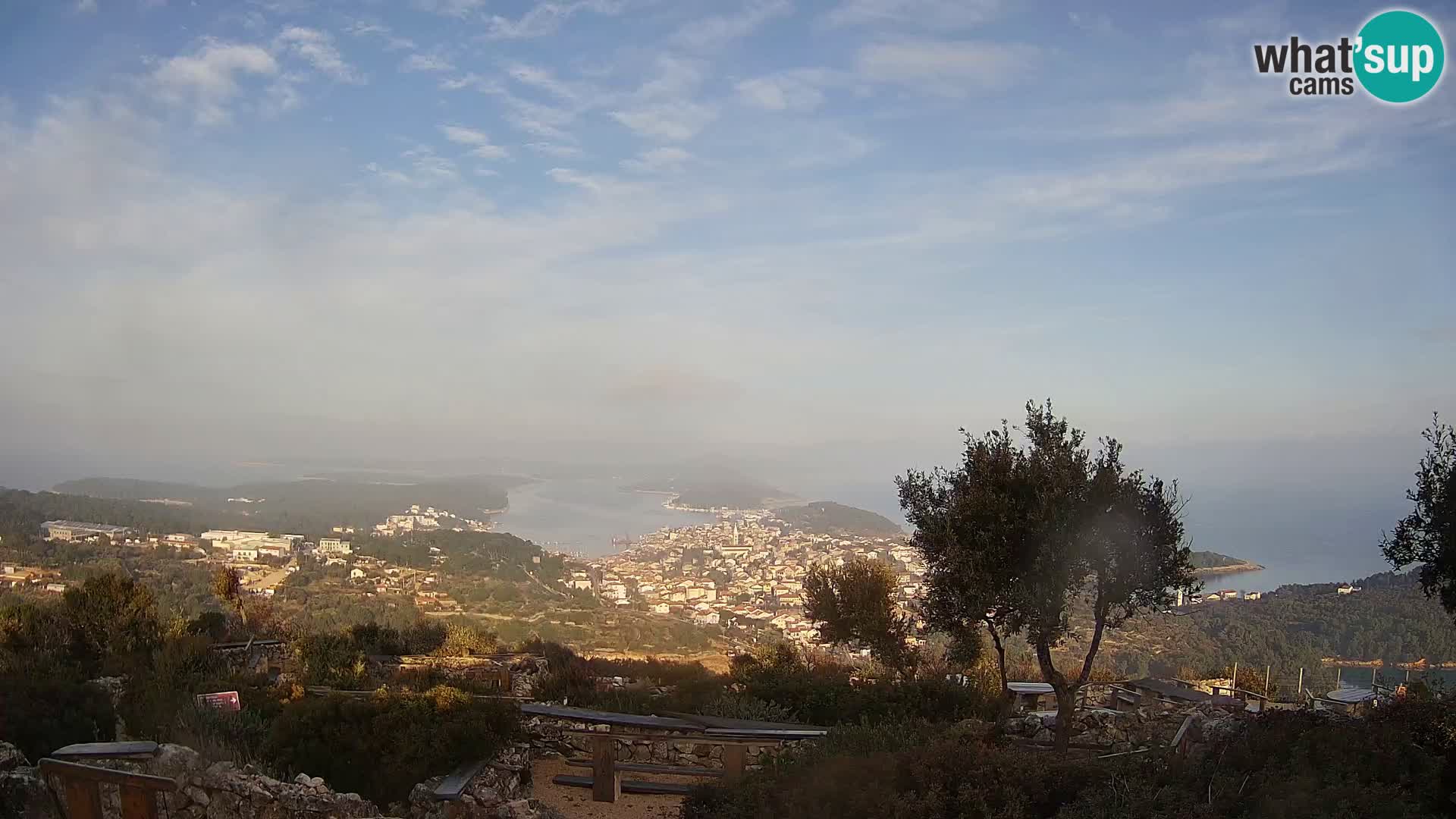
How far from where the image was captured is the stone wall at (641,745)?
9.30 m

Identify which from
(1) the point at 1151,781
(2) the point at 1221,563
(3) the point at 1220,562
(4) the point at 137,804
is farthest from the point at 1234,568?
(4) the point at 137,804

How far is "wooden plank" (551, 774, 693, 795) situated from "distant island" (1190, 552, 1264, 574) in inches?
1184

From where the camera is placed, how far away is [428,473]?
110500 millimetres

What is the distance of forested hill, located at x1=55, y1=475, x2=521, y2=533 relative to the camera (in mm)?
53656

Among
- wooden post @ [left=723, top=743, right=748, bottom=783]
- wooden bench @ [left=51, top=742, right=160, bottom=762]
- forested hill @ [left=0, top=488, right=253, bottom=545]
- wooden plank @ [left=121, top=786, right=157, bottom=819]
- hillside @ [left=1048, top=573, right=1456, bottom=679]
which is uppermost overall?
forested hill @ [left=0, top=488, right=253, bottom=545]

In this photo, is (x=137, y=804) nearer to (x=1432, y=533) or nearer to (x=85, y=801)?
(x=85, y=801)

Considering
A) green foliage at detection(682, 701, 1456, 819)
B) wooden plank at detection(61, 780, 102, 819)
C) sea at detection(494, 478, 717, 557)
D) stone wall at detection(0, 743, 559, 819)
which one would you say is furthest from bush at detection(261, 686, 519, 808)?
sea at detection(494, 478, 717, 557)

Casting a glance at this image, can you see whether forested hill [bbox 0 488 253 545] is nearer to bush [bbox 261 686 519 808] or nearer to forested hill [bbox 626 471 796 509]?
bush [bbox 261 686 519 808]

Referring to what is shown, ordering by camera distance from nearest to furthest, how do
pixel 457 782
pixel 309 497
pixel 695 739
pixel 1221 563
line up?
pixel 457 782 < pixel 695 739 < pixel 1221 563 < pixel 309 497

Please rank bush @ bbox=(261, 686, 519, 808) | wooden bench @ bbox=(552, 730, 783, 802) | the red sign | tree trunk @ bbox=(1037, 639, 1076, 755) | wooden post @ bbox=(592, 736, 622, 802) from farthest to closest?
the red sign
tree trunk @ bbox=(1037, 639, 1076, 755)
wooden post @ bbox=(592, 736, 622, 802)
wooden bench @ bbox=(552, 730, 783, 802)
bush @ bbox=(261, 686, 519, 808)

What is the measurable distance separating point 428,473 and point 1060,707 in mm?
109567

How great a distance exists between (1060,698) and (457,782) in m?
6.21

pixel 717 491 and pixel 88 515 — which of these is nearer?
pixel 88 515

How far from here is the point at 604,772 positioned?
8781 mm
